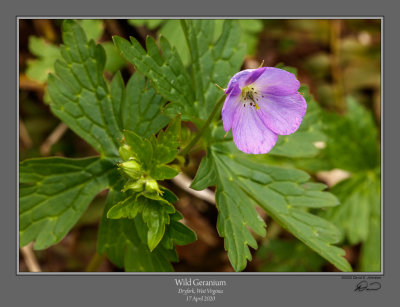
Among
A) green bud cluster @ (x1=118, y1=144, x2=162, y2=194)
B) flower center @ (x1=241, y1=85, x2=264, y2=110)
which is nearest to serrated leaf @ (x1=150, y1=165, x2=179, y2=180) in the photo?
green bud cluster @ (x1=118, y1=144, x2=162, y2=194)

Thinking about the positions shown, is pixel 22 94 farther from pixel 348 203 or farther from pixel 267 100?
pixel 348 203

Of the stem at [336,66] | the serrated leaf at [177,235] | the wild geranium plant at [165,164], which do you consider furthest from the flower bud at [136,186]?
the stem at [336,66]

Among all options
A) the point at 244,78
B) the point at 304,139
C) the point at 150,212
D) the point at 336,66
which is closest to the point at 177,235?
the point at 150,212

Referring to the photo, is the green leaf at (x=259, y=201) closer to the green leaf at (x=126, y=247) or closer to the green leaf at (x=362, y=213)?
the green leaf at (x=126, y=247)

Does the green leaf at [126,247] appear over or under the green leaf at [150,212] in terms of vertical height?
under

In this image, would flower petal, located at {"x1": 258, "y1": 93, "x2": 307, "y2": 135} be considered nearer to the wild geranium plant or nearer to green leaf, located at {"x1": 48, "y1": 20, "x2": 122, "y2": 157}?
the wild geranium plant

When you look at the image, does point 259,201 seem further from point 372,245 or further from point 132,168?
point 372,245

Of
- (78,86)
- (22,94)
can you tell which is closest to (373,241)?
(78,86)

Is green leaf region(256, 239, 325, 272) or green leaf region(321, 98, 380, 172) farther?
green leaf region(256, 239, 325, 272)
